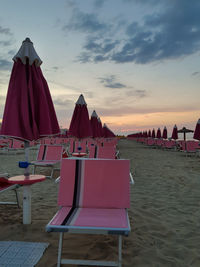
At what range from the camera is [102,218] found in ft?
6.57

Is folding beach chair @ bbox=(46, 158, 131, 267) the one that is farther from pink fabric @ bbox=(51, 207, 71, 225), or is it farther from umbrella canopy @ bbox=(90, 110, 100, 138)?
umbrella canopy @ bbox=(90, 110, 100, 138)

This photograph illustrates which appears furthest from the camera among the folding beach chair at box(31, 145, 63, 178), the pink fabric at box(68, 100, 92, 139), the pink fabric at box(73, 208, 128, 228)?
the pink fabric at box(68, 100, 92, 139)

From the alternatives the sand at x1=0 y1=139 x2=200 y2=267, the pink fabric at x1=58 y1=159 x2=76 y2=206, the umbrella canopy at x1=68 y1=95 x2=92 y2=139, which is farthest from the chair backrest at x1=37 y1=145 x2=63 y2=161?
the pink fabric at x1=58 y1=159 x2=76 y2=206

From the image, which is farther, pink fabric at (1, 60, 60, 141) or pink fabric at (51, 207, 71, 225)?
pink fabric at (1, 60, 60, 141)

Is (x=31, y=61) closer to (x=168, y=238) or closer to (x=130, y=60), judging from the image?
(x=168, y=238)

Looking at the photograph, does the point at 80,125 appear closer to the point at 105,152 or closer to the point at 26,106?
the point at 105,152

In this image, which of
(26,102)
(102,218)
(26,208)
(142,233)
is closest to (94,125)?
(26,102)

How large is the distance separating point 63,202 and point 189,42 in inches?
441

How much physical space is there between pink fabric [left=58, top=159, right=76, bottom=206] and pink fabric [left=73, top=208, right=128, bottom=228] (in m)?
0.21

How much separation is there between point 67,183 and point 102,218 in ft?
1.96

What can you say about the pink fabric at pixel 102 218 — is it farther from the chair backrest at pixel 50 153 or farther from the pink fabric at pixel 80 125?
Result: the pink fabric at pixel 80 125

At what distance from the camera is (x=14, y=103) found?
9.21 feet

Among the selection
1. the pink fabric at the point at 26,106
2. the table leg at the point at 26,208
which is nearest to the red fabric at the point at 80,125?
the pink fabric at the point at 26,106

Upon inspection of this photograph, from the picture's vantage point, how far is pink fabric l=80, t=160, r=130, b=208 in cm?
234
